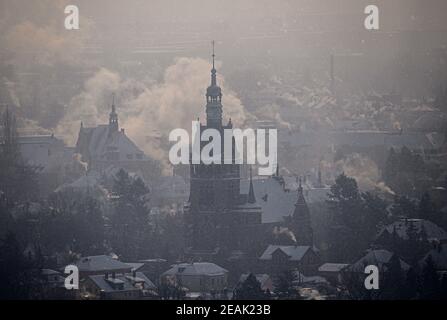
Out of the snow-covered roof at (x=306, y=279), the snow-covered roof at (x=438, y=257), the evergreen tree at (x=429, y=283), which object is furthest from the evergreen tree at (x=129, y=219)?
the evergreen tree at (x=429, y=283)

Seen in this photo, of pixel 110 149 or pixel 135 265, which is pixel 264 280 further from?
pixel 110 149

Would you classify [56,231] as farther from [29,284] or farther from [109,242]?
[29,284]

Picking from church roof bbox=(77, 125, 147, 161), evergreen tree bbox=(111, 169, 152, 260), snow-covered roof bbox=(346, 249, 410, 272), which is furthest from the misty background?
snow-covered roof bbox=(346, 249, 410, 272)

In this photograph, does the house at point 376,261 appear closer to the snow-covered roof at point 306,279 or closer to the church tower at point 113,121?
the snow-covered roof at point 306,279

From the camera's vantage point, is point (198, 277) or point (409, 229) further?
point (409, 229)

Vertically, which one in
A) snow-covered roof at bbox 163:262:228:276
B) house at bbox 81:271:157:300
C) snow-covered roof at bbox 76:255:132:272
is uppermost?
snow-covered roof at bbox 76:255:132:272

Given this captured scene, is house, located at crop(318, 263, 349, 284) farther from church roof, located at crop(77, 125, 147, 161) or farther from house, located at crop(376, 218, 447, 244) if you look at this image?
church roof, located at crop(77, 125, 147, 161)

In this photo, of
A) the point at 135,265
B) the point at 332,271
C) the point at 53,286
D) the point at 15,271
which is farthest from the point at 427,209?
the point at 53,286
